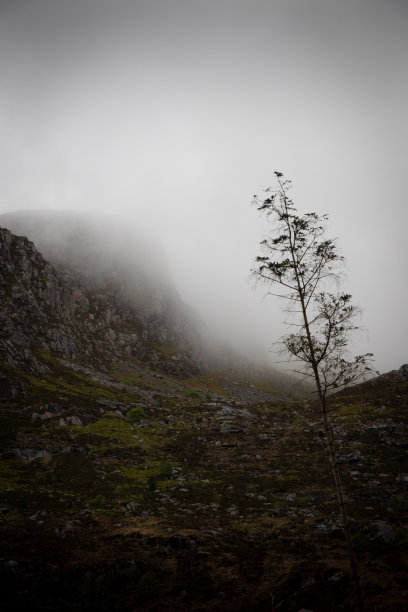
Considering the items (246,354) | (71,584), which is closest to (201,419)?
(71,584)

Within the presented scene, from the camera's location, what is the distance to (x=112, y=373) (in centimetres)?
8694

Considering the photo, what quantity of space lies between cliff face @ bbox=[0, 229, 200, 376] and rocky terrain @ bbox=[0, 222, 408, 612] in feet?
9.14

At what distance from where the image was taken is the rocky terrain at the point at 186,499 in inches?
459

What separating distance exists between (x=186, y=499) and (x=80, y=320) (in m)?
85.8

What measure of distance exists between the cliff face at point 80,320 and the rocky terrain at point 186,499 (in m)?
2.79

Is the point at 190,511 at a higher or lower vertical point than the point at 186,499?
higher

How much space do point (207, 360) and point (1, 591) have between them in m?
146

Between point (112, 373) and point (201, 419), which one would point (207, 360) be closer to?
point (112, 373)

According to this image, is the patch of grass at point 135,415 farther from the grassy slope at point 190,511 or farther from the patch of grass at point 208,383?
the patch of grass at point 208,383

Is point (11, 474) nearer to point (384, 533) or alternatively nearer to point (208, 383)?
point (384, 533)

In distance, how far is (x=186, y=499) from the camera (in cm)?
2258

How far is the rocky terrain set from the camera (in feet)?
38.2

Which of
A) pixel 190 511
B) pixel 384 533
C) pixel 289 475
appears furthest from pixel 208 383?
pixel 384 533

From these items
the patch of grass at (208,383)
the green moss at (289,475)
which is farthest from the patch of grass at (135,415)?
the patch of grass at (208,383)
